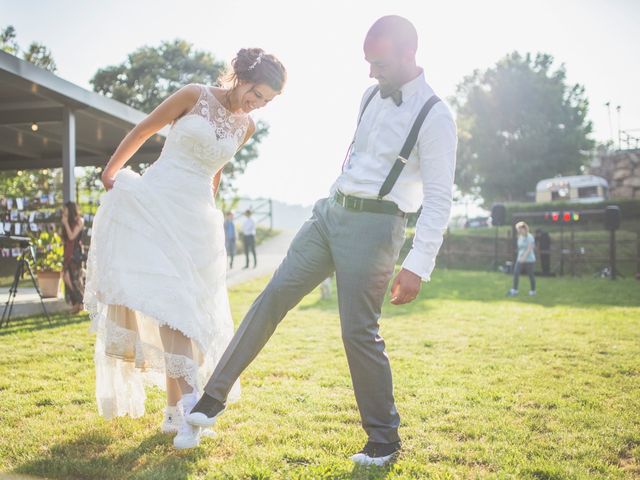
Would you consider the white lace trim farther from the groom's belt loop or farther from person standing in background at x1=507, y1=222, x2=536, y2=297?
person standing in background at x1=507, y1=222, x2=536, y2=297

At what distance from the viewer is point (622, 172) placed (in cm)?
3591

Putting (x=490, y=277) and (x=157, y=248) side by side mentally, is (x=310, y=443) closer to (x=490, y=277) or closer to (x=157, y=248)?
(x=157, y=248)

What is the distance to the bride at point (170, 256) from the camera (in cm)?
306

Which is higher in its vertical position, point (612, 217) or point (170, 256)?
point (612, 217)

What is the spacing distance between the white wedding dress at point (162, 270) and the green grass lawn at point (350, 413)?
40 cm

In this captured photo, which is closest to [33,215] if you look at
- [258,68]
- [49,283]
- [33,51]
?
[49,283]

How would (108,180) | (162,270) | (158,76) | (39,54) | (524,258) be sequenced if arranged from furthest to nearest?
(158,76) → (39,54) → (524,258) → (108,180) → (162,270)

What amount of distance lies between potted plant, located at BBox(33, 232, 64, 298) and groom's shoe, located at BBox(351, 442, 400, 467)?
8.32 m

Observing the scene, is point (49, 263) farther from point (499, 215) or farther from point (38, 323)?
point (499, 215)

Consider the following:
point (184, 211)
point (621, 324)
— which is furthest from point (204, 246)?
point (621, 324)

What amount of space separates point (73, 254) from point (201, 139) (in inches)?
259

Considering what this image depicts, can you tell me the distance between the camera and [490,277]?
18.3m

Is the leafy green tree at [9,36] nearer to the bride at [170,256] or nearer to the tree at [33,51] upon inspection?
the tree at [33,51]

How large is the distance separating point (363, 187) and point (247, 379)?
2.61 meters
